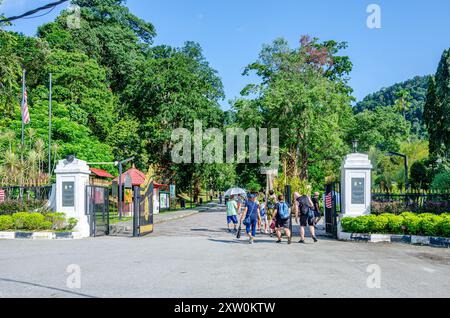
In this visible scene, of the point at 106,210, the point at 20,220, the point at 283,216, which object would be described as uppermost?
the point at 283,216

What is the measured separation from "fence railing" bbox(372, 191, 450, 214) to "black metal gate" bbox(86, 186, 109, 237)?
35.0 ft

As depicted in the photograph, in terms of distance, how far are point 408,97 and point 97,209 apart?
295ft

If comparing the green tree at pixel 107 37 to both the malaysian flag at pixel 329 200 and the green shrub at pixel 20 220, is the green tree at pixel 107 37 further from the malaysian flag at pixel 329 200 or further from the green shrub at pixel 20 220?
the malaysian flag at pixel 329 200

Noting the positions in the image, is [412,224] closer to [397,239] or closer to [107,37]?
[397,239]

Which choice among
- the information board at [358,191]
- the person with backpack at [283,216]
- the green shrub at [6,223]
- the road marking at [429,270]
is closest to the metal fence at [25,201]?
the green shrub at [6,223]

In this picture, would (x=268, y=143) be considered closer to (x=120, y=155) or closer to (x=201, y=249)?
(x=120, y=155)

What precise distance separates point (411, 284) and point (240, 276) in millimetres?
3036

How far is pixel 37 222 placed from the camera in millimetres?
19578

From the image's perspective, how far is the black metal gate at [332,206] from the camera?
19328 mm

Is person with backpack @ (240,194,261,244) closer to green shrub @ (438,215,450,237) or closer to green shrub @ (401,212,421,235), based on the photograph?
green shrub @ (401,212,421,235)

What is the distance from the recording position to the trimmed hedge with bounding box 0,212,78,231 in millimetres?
19594

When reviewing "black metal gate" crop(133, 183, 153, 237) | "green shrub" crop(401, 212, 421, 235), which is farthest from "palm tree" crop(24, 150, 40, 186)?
"green shrub" crop(401, 212, 421, 235)

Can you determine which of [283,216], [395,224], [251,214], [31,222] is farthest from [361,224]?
[31,222]

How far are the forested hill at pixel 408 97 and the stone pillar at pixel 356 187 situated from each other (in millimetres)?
82852
